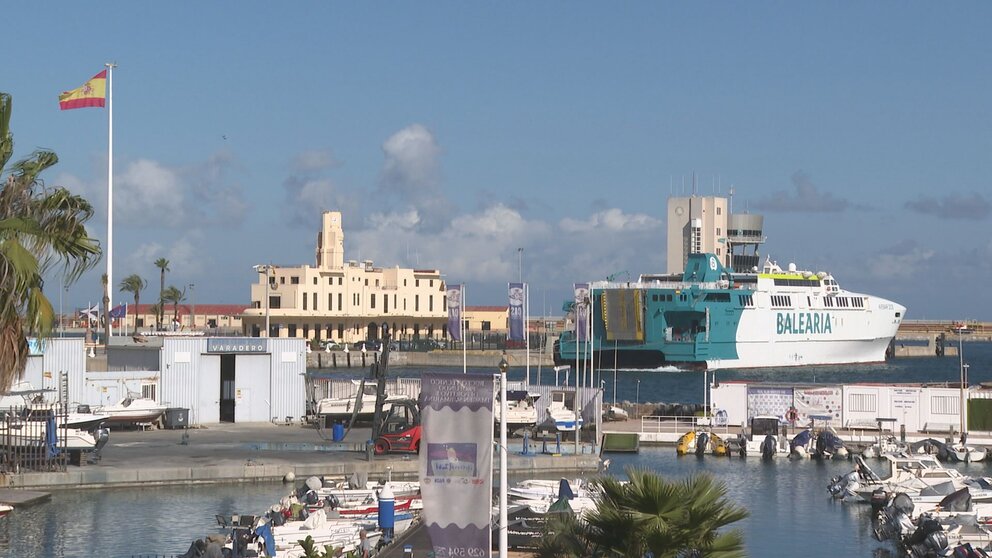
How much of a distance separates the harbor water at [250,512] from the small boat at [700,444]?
58 centimetres

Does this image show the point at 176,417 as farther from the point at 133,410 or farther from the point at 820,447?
the point at 820,447

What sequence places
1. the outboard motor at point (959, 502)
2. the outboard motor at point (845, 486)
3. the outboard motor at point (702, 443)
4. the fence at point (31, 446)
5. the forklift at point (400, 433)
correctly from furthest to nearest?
the outboard motor at point (702, 443), the forklift at point (400, 433), the outboard motor at point (845, 486), the fence at point (31, 446), the outboard motor at point (959, 502)

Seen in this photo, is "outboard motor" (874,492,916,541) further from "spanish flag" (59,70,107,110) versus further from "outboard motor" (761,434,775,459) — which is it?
"spanish flag" (59,70,107,110)

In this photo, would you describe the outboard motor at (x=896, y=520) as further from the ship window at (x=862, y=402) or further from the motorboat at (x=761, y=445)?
the ship window at (x=862, y=402)

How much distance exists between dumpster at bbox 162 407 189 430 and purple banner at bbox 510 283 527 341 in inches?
722

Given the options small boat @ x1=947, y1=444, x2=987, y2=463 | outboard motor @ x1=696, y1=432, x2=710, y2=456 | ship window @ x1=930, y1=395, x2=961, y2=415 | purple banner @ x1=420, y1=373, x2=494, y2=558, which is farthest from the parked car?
purple banner @ x1=420, y1=373, x2=494, y2=558

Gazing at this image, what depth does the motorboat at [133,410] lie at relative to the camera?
124 ft

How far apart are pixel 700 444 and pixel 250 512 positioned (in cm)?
1716

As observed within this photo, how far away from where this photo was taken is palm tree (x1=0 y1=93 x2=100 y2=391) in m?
16.9

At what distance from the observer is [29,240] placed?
683 inches

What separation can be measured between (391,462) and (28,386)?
12.1 metres

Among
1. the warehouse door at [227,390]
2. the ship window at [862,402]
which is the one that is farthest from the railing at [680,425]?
the warehouse door at [227,390]

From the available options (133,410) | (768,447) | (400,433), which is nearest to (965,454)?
(768,447)

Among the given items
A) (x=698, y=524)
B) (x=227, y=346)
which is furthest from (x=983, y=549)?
(x=227, y=346)
